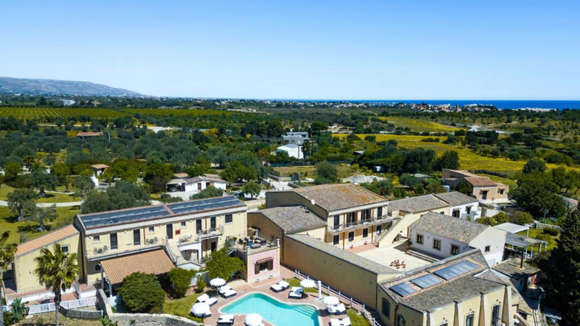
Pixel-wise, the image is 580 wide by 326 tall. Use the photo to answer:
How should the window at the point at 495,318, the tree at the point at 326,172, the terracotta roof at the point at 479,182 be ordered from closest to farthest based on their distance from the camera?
1. the window at the point at 495,318
2. the terracotta roof at the point at 479,182
3. the tree at the point at 326,172

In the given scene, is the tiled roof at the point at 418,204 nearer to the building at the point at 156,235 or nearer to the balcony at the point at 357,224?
the balcony at the point at 357,224

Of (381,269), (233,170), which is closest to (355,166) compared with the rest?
(233,170)

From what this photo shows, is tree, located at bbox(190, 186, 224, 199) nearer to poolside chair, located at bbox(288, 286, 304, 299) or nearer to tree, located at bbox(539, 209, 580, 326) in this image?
poolside chair, located at bbox(288, 286, 304, 299)

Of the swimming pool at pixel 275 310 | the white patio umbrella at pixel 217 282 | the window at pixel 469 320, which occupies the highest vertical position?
the white patio umbrella at pixel 217 282

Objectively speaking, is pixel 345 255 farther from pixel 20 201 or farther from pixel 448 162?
pixel 448 162

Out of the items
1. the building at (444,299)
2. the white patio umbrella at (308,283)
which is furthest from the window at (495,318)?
the white patio umbrella at (308,283)

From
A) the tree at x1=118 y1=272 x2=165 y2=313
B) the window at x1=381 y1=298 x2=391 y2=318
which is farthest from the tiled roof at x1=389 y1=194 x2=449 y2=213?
the tree at x1=118 y1=272 x2=165 y2=313
